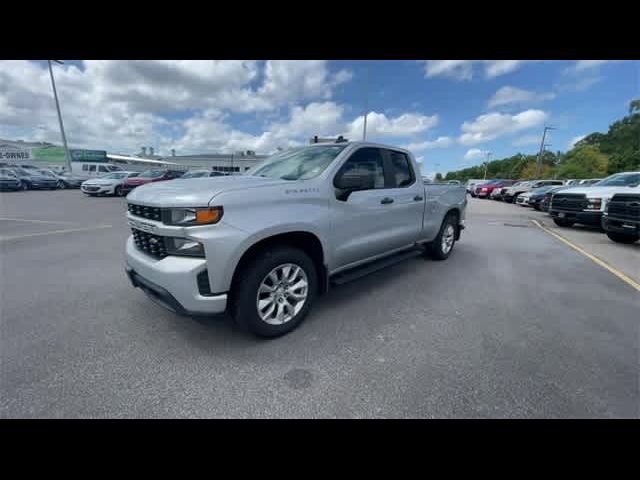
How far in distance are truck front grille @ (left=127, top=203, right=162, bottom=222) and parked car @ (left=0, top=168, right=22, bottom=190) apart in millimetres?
24850

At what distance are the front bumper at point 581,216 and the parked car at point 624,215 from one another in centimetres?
138

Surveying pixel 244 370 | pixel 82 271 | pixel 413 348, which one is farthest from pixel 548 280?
pixel 82 271

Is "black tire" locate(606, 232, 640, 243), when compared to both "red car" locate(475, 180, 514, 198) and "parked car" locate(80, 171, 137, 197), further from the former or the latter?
"parked car" locate(80, 171, 137, 197)

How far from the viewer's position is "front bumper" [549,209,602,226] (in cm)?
804

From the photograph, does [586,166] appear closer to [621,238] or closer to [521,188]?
[521,188]

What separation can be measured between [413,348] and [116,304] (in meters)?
3.36

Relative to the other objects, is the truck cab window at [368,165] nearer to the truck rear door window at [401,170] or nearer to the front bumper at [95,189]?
the truck rear door window at [401,170]

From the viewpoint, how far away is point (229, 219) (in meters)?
2.20

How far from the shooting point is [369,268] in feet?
11.4

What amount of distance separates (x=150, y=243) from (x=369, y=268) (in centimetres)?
236

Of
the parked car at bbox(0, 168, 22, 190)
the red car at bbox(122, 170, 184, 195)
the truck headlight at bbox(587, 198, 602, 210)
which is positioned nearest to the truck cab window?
the truck headlight at bbox(587, 198, 602, 210)

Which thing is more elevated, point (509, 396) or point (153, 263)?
point (153, 263)
